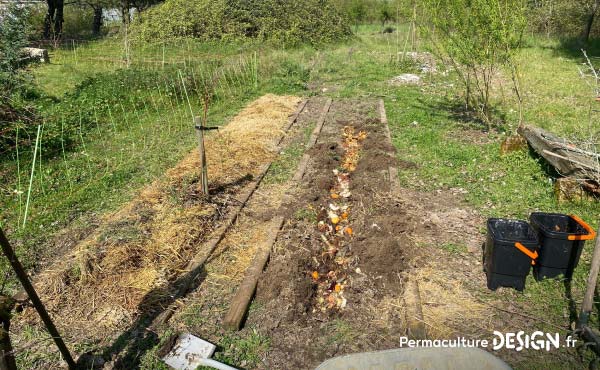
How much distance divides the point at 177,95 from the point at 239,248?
7585 millimetres

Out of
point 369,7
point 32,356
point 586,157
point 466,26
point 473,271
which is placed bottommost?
point 32,356

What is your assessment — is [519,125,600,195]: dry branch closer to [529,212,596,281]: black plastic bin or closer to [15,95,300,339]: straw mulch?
[529,212,596,281]: black plastic bin

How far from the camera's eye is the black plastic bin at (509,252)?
3.79 metres

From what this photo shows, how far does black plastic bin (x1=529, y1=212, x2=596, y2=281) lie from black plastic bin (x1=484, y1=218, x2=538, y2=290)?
0.12m

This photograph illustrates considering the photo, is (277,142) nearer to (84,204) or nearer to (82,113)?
(84,204)

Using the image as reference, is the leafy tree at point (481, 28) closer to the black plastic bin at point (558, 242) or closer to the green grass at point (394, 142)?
the green grass at point (394, 142)

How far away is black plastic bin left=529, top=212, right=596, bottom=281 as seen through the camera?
12.4 ft

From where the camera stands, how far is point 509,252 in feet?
12.6

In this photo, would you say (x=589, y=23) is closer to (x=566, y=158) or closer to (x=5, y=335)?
(x=566, y=158)

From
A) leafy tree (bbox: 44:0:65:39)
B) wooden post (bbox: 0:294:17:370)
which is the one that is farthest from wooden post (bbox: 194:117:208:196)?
leafy tree (bbox: 44:0:65:39)

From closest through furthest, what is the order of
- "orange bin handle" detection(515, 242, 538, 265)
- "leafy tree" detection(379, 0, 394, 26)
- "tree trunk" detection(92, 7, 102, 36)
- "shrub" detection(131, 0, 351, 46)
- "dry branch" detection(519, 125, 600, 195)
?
"orange bin handle" detection(515, 242, 538, 265), "dry branch" detection(519, 125, 600, 195), "shrub" detection(131, 0, 351, 46), "tree trunk" detection(92, 7, 102, 36), "leafy tree" detection(379, 0, 394, 26)

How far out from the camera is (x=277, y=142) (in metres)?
8.12

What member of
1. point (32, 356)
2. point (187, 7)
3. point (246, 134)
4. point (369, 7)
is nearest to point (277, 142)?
point (246, 134)

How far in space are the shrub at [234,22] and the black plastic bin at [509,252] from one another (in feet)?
53.7
